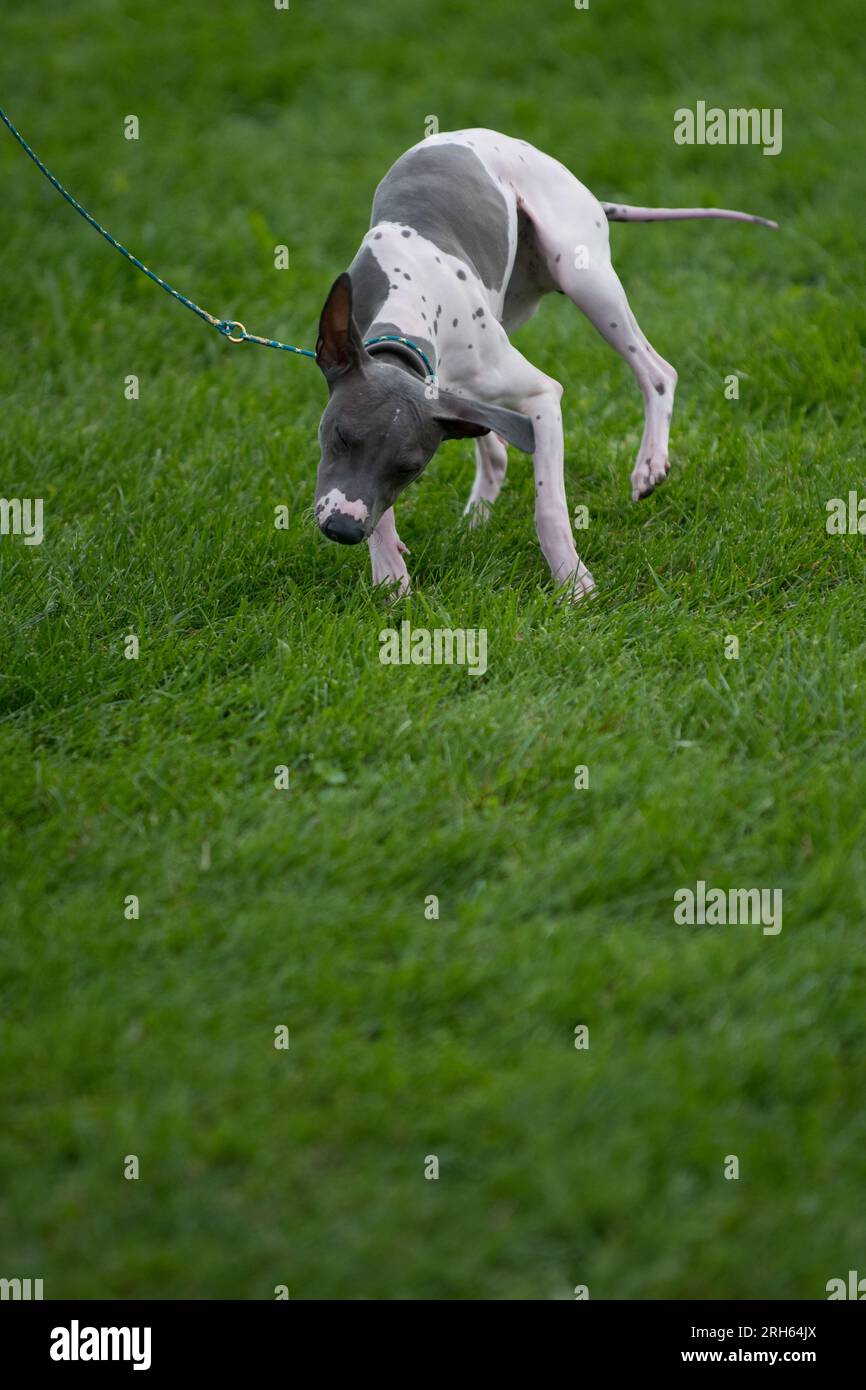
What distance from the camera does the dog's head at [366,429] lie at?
149 inches

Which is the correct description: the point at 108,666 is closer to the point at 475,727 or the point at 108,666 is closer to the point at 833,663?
the point at 475,727

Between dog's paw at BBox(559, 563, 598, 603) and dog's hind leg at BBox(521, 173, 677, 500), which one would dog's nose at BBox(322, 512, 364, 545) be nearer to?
dog's paw at BBox(559, 563, 598, 603)

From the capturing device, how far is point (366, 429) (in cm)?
379

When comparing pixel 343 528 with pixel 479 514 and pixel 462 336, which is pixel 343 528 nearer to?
pixel 462 336

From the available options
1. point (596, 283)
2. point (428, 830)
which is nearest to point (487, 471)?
point (596, 283)

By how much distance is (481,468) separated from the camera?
16.3 feet

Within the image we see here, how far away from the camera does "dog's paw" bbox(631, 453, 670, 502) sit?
467 centimetres

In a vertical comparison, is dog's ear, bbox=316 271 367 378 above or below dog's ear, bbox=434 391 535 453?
above

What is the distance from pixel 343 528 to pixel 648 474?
135 centimetres

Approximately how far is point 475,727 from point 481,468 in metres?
1.55

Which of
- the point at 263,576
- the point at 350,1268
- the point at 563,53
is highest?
the point at 563,53

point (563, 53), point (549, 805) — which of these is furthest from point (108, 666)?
point (563, 53)

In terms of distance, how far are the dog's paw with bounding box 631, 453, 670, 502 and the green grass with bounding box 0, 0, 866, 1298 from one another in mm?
151

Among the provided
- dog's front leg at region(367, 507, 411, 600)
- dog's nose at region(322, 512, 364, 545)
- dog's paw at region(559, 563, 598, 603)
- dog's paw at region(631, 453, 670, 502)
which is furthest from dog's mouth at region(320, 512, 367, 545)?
dog's paw at region(631, 453, 670, 502)
